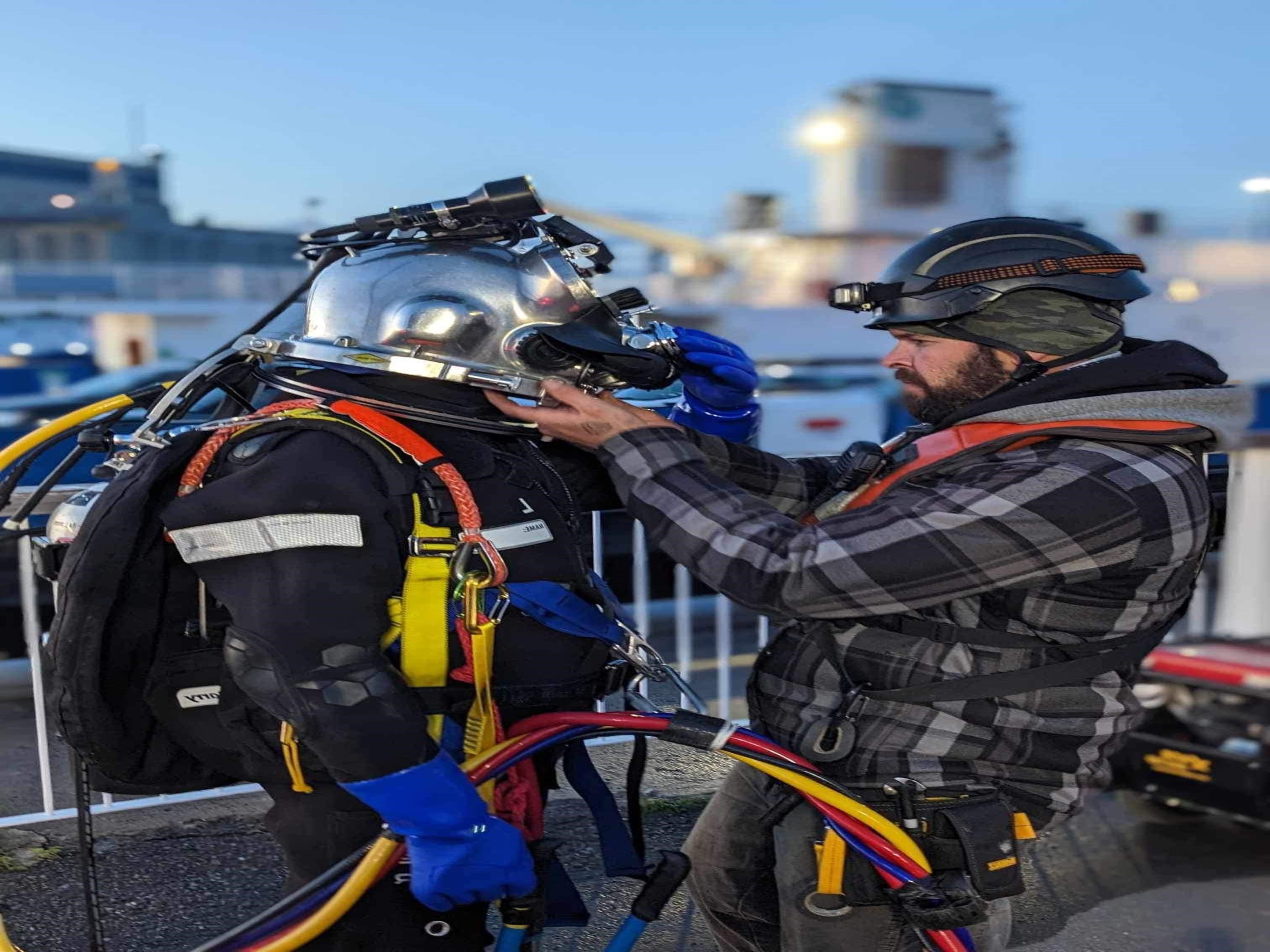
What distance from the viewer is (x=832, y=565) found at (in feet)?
5.48

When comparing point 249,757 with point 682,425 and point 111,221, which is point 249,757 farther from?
point 111,221

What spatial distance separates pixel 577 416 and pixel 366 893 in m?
0.82

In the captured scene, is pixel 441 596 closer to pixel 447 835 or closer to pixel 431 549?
pixel 431 549

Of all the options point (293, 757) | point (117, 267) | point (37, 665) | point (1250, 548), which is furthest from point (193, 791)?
point (117, 267)

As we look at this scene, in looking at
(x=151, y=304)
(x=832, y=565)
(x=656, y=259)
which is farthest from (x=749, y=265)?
(x=832, y=565)

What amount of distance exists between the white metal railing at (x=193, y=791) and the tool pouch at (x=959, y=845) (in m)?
0.55

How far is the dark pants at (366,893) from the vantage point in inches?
71.4

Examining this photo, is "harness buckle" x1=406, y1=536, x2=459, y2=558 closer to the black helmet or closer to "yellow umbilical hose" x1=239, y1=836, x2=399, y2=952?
"yellow umbilical hose" x1=239, y1=836, x2=399, y2=952

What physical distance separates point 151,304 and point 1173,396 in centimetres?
2400

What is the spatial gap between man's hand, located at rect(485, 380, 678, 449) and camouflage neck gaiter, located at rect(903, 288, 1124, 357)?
1.90 ft

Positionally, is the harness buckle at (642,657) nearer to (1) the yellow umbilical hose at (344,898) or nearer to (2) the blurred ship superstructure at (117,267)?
(1) the yellow umbilical hose at (344,898)

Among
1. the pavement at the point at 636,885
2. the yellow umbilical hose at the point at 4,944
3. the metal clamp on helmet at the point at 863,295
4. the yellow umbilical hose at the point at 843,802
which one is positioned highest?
the metal clamp on helmet at the point at 863,295

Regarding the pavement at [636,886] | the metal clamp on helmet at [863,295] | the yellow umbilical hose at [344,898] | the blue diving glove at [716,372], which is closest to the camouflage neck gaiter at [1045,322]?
the metal clamp on helmet at [863,295]

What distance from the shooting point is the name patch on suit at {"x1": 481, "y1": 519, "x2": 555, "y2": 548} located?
173 centimetres
